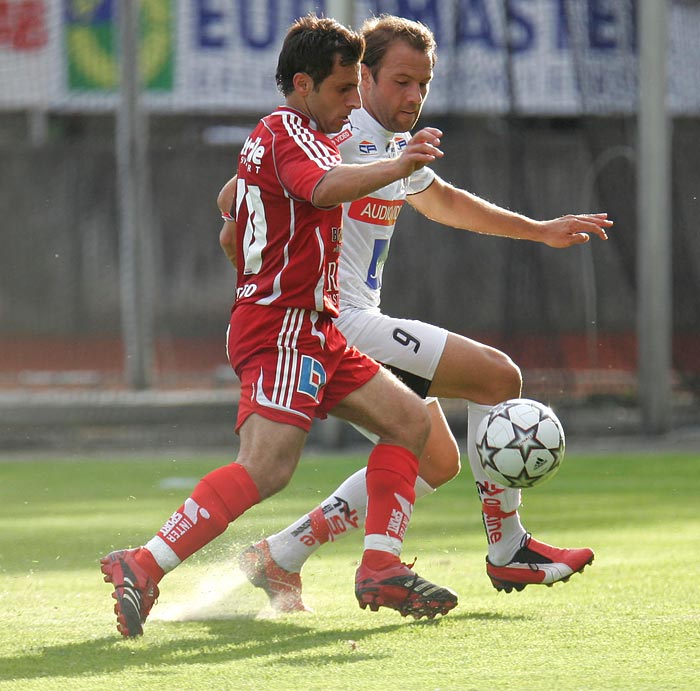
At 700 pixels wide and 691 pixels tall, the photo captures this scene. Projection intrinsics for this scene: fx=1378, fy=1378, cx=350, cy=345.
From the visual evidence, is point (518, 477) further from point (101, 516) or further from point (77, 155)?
point (77, 155)

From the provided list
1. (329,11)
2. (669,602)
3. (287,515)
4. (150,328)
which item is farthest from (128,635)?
(150,328)

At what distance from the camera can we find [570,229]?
4.62 metres

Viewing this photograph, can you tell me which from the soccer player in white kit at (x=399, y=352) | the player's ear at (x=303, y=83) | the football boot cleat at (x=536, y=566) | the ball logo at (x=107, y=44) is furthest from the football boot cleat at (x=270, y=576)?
the ball logo at (x=107, y=44)

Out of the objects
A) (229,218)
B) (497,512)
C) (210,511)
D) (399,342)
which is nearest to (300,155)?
(229,218)

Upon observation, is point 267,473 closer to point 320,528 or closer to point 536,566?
point 320,528

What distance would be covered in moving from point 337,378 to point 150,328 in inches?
287

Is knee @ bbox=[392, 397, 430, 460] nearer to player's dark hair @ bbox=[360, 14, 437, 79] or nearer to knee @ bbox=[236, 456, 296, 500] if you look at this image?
knee @ bbox=[236, 456, 296, 500]

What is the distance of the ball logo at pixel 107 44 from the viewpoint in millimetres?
10906

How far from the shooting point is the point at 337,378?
4066 millimetres

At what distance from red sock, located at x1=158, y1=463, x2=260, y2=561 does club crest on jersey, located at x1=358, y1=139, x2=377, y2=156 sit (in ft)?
3.89

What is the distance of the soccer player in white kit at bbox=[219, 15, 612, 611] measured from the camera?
4.39 m

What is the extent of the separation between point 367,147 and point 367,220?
245 mm

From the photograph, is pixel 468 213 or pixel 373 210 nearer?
pixel 373 210

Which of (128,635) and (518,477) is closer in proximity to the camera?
(128,635)
